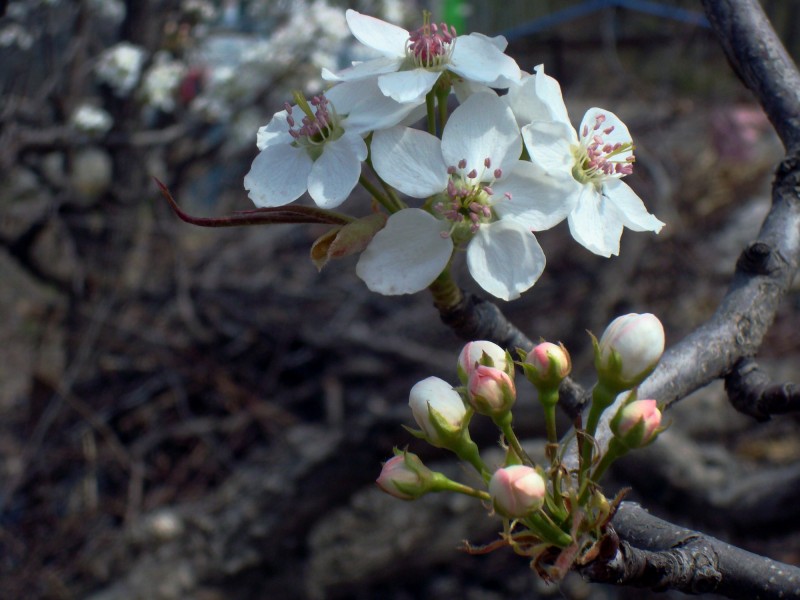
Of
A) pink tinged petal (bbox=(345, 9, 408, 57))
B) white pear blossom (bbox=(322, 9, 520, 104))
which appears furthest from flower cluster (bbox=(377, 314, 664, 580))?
pink tinged petal (bbox=(345, 9, 408, 57))

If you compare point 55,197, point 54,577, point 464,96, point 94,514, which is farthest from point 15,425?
point 464,96

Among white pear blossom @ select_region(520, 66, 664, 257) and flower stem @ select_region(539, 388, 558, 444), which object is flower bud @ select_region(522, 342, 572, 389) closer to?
flower stem @ select_region(539, 388, 558, 444)

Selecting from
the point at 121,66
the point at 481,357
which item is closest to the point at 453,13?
the point at 121,66

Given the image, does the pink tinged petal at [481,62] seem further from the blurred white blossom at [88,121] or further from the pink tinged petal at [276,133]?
the blurred white blossom at [88,121]

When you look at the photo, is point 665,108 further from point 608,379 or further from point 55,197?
point 608,379

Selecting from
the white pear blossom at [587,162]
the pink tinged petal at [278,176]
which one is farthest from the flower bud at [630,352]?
the pink tinged petal at [278,176]

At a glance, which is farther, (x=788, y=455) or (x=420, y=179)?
(x=788, y=455)

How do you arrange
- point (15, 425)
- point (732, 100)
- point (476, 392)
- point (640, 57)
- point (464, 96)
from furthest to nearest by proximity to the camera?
1. point (640, 57)
2. point (732, 100)
3. point (15, 425)
4. point (464, 96)
5. point (476, 392)
